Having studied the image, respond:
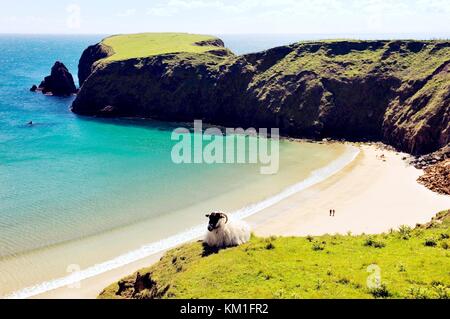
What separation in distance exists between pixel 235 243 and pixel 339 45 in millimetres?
83646

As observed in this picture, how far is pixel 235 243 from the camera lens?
2155 centimetres

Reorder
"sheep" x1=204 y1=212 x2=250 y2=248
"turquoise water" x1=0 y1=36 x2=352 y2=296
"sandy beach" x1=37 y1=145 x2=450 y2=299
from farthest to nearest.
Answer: "turquoise water" x1=0 y1=36 x2=352 y2=296, "sandy beach" x1=37 y1=145 x2=450 y2=299, "sheep" x1=204 y1=212 x2=250 y2=248

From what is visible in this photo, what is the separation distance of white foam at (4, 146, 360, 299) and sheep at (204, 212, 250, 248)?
13.6 meters

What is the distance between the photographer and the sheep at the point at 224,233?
21500 mm

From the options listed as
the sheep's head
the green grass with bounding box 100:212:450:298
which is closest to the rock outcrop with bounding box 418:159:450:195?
the green grass with bounding box 100:212:450:298

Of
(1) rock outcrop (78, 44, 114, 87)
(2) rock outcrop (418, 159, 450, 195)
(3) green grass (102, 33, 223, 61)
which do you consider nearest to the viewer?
(2) rock outcrop (418, 159, 450, 195)

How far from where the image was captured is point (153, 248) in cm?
3766

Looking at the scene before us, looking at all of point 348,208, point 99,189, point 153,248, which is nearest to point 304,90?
point 348,208

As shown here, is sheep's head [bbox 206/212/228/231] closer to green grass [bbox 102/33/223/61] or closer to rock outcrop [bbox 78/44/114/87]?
green grass [bbox 102/33/223/61]

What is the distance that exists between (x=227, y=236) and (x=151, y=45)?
360 ft

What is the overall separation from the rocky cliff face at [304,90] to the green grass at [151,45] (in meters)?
5.41

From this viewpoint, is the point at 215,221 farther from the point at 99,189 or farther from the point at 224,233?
the point at 99,189

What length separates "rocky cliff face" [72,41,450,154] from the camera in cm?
7375

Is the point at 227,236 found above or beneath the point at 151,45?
beneath
